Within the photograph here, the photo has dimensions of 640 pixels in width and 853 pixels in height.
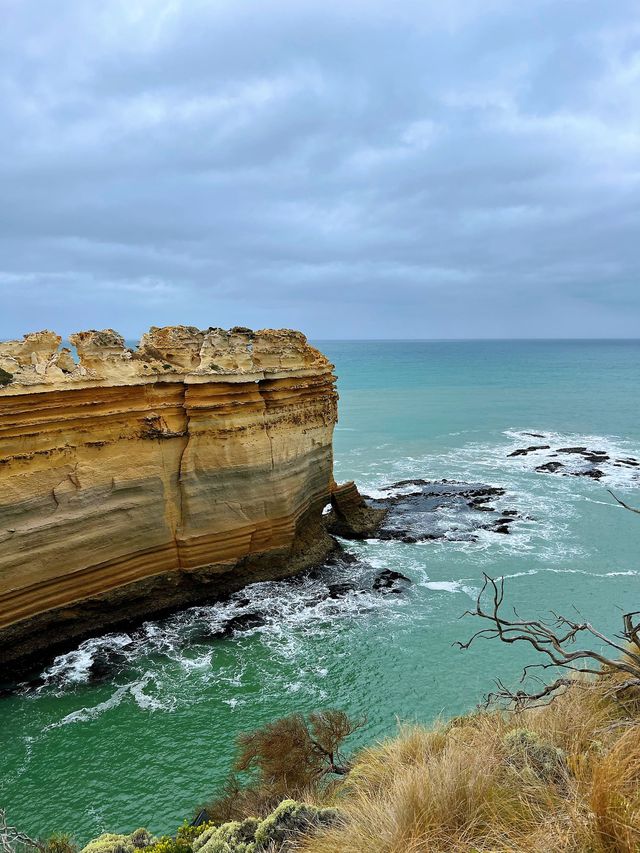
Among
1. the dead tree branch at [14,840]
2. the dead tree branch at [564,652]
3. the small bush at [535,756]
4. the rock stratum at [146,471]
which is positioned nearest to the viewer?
the dead tree branch at [564,652]

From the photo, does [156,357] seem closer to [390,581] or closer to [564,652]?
[390,581]

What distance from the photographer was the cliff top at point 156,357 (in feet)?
37.5

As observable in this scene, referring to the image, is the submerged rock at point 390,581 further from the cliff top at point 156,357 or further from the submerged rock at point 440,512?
the cliff top at point 156,357

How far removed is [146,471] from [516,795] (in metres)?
10.7

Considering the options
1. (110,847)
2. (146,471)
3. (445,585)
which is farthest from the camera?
(445,585)

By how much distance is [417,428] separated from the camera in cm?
4034

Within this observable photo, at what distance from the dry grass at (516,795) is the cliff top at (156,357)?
9.74 metres

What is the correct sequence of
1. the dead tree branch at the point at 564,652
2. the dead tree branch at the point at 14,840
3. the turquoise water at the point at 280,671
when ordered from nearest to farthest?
1. the dead tree branch at the point at 564,652
2. the dead tree branch at the point at 14,840
3. the turquoise water at the point at 280,671

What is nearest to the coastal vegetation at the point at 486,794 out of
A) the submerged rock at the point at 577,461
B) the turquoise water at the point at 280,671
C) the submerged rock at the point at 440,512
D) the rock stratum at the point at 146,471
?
the turquoise water at the point at 280,671

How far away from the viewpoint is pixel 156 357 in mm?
14328

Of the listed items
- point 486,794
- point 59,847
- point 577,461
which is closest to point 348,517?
point 59,847

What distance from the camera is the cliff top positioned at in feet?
37.5

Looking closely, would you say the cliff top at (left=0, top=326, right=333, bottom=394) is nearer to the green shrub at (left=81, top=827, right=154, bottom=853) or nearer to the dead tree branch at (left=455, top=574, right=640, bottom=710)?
the green shrub at (left=81, top=827, right=154, bottom=853)

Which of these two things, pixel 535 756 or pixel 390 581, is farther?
pixel 390 581
